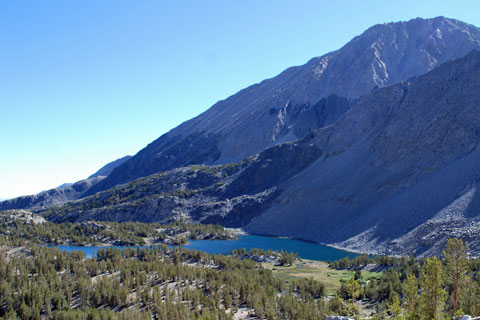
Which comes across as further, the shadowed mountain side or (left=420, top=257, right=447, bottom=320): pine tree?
the shadowed mountain side

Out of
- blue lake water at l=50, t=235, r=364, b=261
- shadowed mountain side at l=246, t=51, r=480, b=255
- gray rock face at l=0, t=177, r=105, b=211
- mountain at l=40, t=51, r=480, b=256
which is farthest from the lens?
gray rock face at l=0, t=177, r=105, b=211

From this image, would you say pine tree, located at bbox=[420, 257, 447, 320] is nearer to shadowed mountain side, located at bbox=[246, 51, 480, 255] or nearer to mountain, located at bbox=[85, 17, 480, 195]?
shadowed mountain side, located at bbox=[246, 51, 480, 255]

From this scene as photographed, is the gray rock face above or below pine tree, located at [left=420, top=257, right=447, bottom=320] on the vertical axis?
above

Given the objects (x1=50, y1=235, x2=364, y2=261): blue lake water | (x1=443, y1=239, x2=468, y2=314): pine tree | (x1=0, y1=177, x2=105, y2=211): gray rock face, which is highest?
(x1=0, y1=177, x2=105, y2=211): gray rock face

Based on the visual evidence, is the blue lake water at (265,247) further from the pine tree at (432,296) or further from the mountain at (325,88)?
the mountain at (325,88)

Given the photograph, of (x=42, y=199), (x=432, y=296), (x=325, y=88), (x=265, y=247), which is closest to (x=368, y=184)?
(x=265, y=247)

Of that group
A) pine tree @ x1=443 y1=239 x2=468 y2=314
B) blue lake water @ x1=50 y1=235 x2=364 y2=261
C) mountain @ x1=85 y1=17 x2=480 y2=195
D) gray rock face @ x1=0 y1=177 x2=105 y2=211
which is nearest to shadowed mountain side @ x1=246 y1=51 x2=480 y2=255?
blue lake water @ x1=50 y1=235 x2=364 y2=261

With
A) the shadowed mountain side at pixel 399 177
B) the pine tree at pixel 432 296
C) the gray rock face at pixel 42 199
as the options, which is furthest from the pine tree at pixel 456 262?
the gray rock face at pixel 42 199
